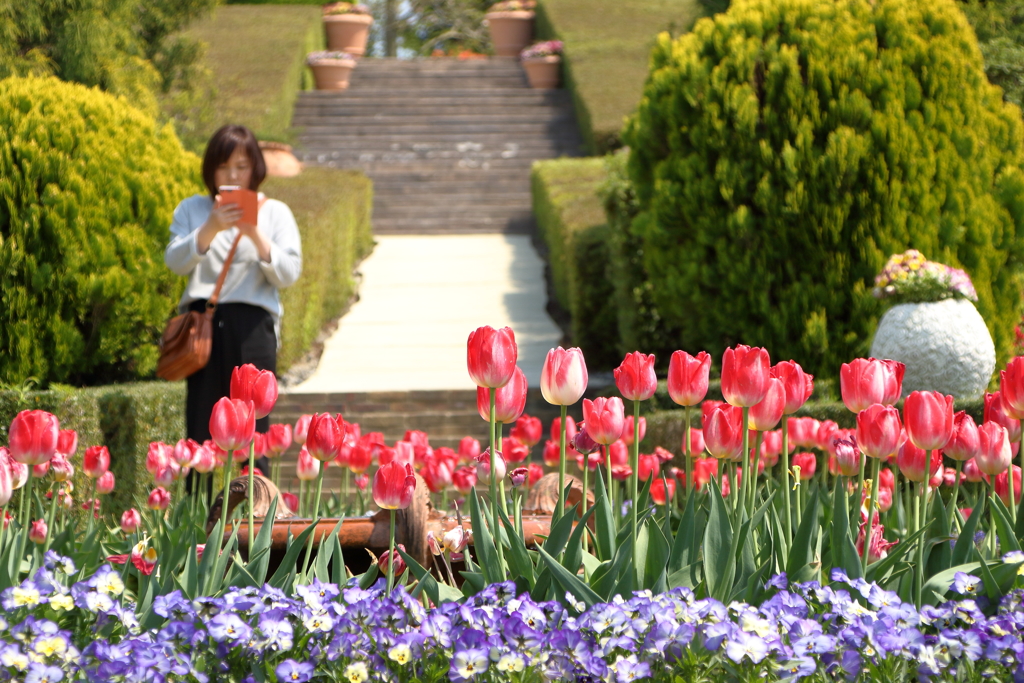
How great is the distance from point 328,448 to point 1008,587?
4.32 feet

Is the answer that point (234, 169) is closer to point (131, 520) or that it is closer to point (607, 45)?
point (131, 520)

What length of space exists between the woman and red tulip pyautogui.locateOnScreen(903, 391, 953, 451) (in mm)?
2720

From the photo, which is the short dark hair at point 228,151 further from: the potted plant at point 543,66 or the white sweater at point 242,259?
the potted plant at point 543,66

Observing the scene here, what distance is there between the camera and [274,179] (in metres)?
10.3

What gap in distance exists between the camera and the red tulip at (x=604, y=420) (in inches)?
75.4

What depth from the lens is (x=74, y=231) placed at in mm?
5113

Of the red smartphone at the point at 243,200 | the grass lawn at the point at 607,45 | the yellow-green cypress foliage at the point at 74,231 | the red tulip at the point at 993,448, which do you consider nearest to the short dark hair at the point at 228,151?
the red smartphone at the point at 243,200

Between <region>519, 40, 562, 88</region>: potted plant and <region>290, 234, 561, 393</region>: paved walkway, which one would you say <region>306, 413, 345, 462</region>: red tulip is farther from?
<region>519, 40, 562, 88</region>: potted plant

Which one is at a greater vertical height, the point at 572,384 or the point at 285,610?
the point at 572,384

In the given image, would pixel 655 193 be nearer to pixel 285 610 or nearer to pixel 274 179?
pixel 285 610

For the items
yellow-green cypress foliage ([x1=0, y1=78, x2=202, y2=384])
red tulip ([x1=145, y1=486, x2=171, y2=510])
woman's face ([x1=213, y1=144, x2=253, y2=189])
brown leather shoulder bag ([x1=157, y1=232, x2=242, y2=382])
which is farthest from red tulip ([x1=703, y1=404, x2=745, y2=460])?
yellow-green cypress foliage ([x1=0, y1=78, x2=202, y2=384])

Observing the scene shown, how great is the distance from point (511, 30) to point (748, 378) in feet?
64.6

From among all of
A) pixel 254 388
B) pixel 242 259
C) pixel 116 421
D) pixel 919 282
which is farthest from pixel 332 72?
pixel 254 388

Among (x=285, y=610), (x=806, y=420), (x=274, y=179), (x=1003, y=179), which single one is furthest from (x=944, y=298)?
(x=274, y=179)
